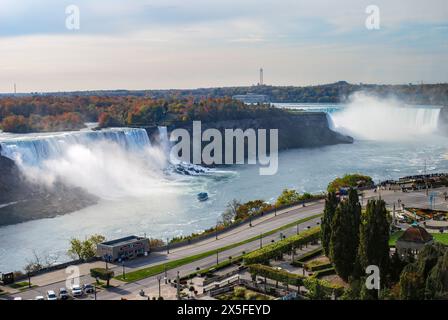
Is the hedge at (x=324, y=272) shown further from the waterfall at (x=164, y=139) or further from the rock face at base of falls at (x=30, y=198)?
the waterfall at (x=164, y=139)

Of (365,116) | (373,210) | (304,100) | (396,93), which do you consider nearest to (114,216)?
(373,210)

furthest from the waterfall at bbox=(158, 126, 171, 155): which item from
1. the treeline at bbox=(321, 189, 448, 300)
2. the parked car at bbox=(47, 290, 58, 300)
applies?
the parked car at bbox=(47, 290, 58, 300)

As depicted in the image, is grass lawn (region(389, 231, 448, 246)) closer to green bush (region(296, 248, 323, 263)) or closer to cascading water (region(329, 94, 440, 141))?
green bush (region(296, 248, 323, 263))

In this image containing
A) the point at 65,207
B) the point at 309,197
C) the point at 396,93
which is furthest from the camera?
the point at 396,93

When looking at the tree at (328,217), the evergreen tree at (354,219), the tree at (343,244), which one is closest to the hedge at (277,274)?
the tree at (343,244)

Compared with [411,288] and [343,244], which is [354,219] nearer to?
[343,244]

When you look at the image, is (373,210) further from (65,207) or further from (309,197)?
(65,207)
